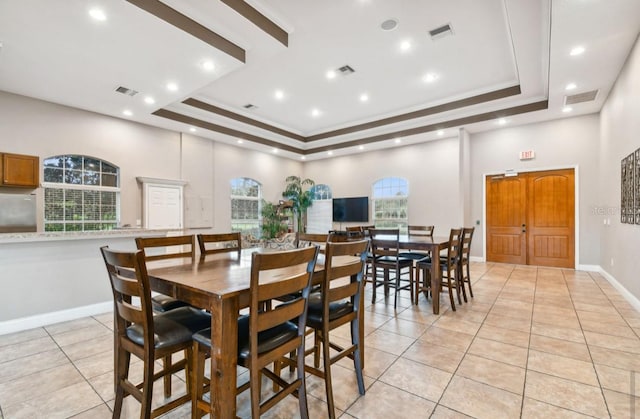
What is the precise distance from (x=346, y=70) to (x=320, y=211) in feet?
18.0

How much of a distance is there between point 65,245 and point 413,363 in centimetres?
382

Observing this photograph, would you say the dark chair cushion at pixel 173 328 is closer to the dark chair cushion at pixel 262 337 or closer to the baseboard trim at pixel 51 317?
the dark chair cushion at pixel 262 337

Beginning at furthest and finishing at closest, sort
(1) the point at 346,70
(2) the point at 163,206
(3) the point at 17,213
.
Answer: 1. (2) the point at 163,206
2. (1) the point at 346,70
3. (3) the point at 17,213

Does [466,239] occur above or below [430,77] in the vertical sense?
below

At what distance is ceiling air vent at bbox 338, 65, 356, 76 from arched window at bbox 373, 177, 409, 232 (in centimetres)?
400

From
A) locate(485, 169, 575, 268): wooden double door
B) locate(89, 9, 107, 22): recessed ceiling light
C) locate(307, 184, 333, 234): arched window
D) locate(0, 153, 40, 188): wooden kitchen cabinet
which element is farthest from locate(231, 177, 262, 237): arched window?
locate(485, 169, 575, 268): wooden double door

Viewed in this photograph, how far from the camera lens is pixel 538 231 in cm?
638

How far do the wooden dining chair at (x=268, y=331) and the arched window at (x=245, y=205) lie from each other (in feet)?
21.9

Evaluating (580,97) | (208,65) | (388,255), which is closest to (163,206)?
(208,65)

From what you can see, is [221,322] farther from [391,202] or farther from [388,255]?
[391,202]

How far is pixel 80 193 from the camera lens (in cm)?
540

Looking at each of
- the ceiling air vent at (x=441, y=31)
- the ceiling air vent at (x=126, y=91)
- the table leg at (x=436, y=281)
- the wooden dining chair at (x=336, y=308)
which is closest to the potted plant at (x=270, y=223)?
the ceiling air vent at (x=126, y=91)

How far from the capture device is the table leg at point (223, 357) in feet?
4.34

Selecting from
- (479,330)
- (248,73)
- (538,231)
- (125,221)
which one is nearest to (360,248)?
(479,330)
